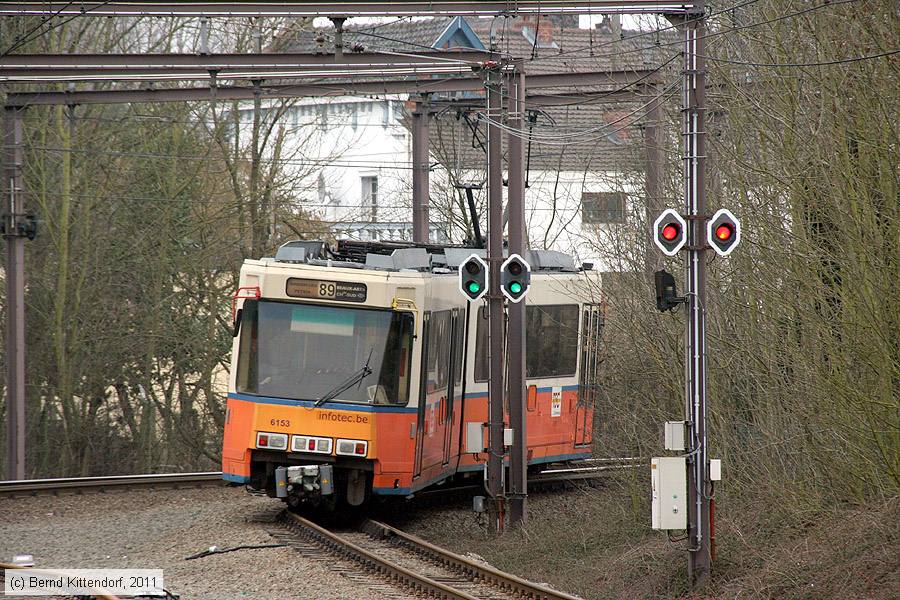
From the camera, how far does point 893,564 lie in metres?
10.5

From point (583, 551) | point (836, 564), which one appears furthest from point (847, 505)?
point (583, 551)

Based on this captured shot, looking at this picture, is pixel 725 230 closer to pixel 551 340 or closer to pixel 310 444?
pixel 310 444

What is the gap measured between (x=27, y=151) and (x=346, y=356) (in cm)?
1641

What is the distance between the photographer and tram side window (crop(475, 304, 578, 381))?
64.5 ft

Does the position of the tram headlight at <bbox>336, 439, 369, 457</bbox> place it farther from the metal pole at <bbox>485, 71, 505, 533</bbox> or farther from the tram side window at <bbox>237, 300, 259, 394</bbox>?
the metal pole at <bbox>485, 71, 505, 533</bbox>

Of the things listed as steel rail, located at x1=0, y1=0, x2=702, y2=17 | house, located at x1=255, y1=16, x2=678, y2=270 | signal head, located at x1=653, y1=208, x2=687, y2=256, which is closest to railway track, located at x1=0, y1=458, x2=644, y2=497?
house, located at x1=255, y1=16, x2=678, y2=270

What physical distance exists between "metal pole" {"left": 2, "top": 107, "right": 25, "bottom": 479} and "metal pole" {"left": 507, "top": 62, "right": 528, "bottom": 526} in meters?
9.51

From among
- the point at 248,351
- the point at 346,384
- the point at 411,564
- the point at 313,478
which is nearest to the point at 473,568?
the point at 411,564

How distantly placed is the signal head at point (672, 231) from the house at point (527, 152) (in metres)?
3.25

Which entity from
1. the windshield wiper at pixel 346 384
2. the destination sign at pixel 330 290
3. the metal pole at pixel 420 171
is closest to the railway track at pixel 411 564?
the windshield wiper at pixel 346 384

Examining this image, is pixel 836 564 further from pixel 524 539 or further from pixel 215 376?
pixel 215 376

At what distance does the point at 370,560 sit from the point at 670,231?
463 cm

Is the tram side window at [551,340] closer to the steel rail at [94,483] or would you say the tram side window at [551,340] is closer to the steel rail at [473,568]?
the steel rail at [473,568]

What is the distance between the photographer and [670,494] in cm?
1193
